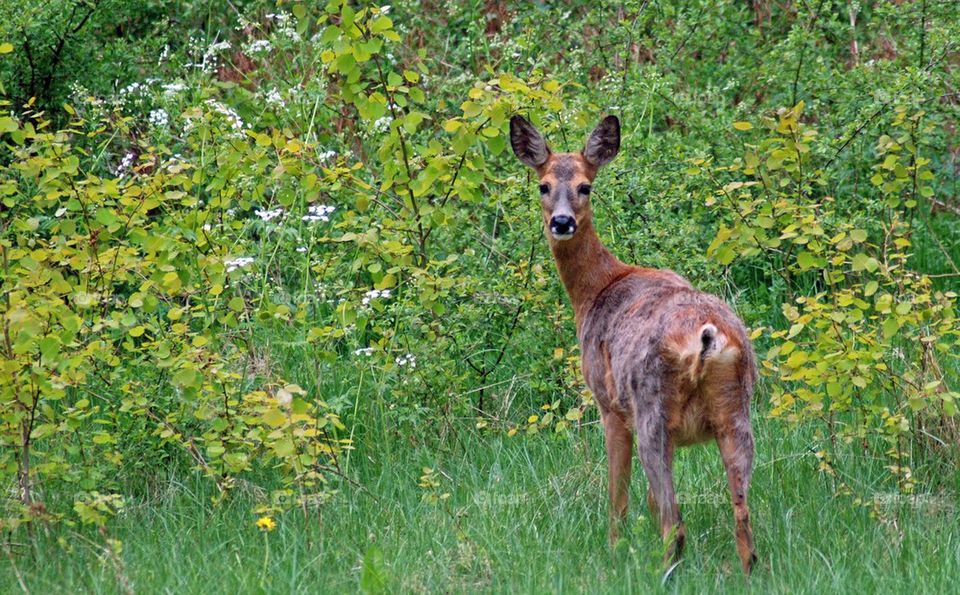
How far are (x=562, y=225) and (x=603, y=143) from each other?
69 cm

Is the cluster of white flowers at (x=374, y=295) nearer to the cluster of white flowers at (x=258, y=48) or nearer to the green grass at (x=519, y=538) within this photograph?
the green grass at (x=519, y=538)

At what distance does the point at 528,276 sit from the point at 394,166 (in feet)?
3.60

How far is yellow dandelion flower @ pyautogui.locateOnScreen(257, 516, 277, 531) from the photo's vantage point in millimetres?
5422

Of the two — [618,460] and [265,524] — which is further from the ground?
[618,460]

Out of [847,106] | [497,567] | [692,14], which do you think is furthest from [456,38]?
[497,567]

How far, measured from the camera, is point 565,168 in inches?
264

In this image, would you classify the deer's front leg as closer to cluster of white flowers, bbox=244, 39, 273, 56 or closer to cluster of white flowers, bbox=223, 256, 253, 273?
cluster of white flowers, bbox=223, 256, 253, 273

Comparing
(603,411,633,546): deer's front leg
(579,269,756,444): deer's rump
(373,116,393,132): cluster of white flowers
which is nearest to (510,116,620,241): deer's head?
(579,269,756,444): deer's rump

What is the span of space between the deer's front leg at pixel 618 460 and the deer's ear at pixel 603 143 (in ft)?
4.90

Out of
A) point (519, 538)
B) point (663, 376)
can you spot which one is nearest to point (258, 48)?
point (519, 538)

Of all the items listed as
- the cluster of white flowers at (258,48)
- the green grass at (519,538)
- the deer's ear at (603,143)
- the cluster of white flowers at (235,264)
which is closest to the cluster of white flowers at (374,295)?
the cluster of white flowers at (235,264)

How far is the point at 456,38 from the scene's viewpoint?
1052cm

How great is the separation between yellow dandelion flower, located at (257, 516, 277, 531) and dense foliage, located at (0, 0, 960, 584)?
0.30ft

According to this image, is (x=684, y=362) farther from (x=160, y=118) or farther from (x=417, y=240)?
(x=160, y=118)
